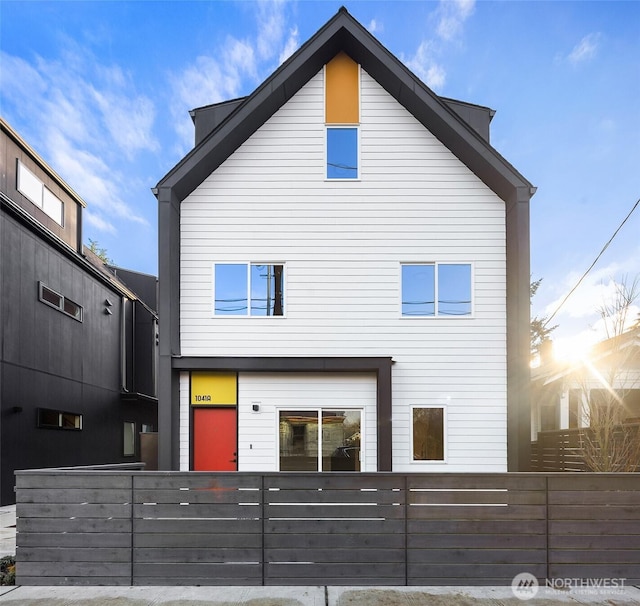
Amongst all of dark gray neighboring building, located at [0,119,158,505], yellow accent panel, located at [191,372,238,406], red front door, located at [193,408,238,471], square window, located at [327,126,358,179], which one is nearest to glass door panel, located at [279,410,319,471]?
red front door, located at [193,408,238,471]

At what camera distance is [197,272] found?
32.3ft

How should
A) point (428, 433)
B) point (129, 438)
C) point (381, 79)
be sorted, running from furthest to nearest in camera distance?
point (129, 438)
point (381, 79)
point (428, 433)

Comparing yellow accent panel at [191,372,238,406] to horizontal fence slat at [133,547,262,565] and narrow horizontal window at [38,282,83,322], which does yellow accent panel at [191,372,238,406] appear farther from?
narrow horizontal window at [38,282,83,322]

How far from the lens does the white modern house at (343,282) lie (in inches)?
375

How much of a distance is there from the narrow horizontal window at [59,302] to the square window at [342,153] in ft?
27.8

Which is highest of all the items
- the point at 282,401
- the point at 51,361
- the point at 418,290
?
the point at 418,290

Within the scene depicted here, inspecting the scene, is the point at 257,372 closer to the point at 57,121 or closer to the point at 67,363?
the point at 67,363

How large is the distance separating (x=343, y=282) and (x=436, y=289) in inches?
73.3

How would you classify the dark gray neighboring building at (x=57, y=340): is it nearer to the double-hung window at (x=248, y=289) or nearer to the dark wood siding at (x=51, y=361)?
the dark wood siding at (x=51, y=361)

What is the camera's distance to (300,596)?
16.7 ft

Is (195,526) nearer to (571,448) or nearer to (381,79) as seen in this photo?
(571,448)

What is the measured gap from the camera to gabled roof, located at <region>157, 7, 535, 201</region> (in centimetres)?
957

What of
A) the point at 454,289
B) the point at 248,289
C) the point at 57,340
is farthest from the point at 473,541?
the point at 57,340

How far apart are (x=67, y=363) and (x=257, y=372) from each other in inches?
311
